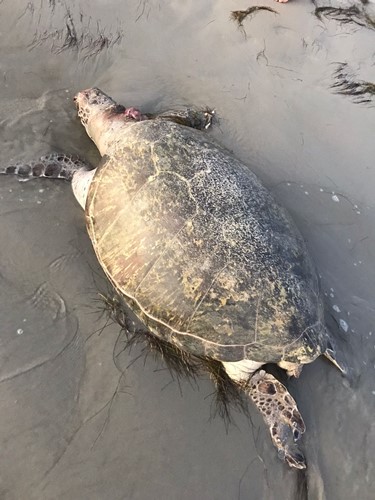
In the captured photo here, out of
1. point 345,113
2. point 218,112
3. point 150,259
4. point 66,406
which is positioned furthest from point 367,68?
point 66,406

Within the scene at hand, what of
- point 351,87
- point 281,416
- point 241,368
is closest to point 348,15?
point 351,87

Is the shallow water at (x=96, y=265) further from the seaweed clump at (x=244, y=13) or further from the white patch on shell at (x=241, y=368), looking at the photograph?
the white patch on shell at (x=241, y=368)

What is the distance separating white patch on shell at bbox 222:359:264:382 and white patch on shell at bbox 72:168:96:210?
158 cm

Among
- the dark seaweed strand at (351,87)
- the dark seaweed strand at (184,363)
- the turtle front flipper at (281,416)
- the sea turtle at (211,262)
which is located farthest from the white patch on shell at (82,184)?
the dark seaweed strand at (351,87)

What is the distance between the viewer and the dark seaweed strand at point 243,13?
4527 millimetres

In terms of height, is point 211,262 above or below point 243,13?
below

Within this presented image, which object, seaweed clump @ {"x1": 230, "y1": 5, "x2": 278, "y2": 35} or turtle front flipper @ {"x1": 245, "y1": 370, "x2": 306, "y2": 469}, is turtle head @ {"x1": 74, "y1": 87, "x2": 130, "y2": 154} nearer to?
seaweed clump @ {"x1": 230, "y1": 5, "x2": 278, "y2": 35}

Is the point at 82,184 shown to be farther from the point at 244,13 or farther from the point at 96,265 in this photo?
the point at 244,13

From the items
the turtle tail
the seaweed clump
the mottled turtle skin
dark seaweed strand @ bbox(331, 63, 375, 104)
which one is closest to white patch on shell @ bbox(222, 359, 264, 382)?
the mottled turtle skin

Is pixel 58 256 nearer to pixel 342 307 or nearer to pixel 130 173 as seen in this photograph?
pixel 130 173

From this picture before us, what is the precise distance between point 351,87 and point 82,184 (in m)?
2.95

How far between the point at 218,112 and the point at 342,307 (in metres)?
2.07

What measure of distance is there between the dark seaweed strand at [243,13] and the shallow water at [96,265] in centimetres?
→ 8

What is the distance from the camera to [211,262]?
101 inches
